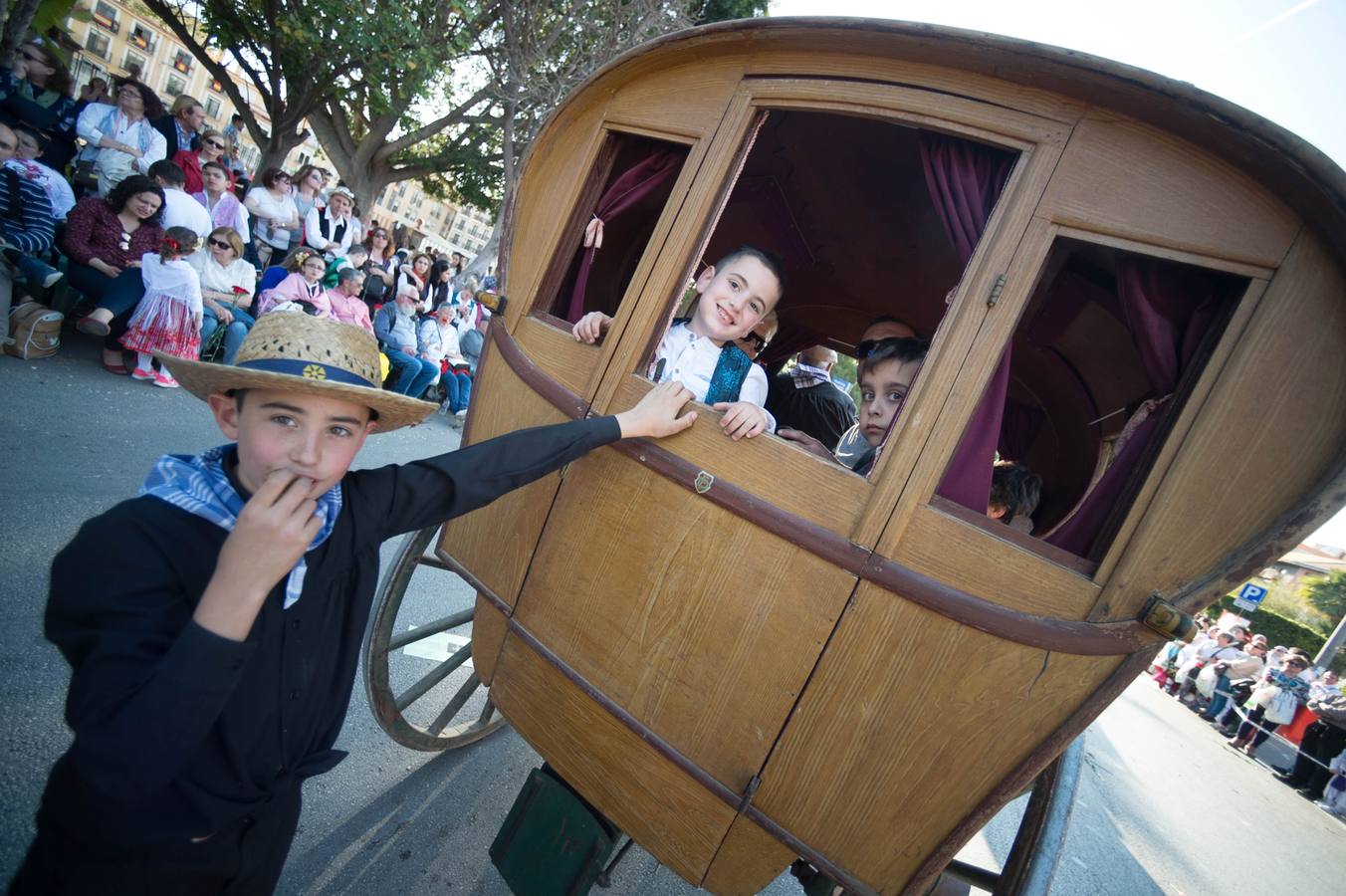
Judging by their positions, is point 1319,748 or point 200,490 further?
point 1319,748

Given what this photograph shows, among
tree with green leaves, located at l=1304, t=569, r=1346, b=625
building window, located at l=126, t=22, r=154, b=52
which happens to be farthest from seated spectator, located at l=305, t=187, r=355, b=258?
building window, located at l=126, t=22, r=154, b=52

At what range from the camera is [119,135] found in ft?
18.9

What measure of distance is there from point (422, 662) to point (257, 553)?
2555 mm

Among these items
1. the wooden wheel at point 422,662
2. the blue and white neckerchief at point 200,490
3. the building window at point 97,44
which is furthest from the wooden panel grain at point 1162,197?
the building window at point 97,44

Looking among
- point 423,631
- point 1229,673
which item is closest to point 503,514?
point 423,631

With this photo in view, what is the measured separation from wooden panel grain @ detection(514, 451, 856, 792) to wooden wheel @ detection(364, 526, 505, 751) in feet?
2.18

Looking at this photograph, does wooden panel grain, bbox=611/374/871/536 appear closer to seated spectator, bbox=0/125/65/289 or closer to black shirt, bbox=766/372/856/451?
black shirt, bbox=766/372/856/451

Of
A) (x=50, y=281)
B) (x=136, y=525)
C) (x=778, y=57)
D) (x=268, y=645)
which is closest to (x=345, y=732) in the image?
(x=268, y=645)

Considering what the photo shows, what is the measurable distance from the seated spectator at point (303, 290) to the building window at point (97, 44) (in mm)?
51409

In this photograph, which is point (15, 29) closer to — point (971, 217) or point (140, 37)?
point (971, 217)

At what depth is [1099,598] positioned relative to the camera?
1.33 meters

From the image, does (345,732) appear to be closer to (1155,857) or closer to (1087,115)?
(1087,115)

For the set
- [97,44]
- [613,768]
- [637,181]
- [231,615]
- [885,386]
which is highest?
[97,44]

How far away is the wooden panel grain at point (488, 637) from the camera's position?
200 cm
